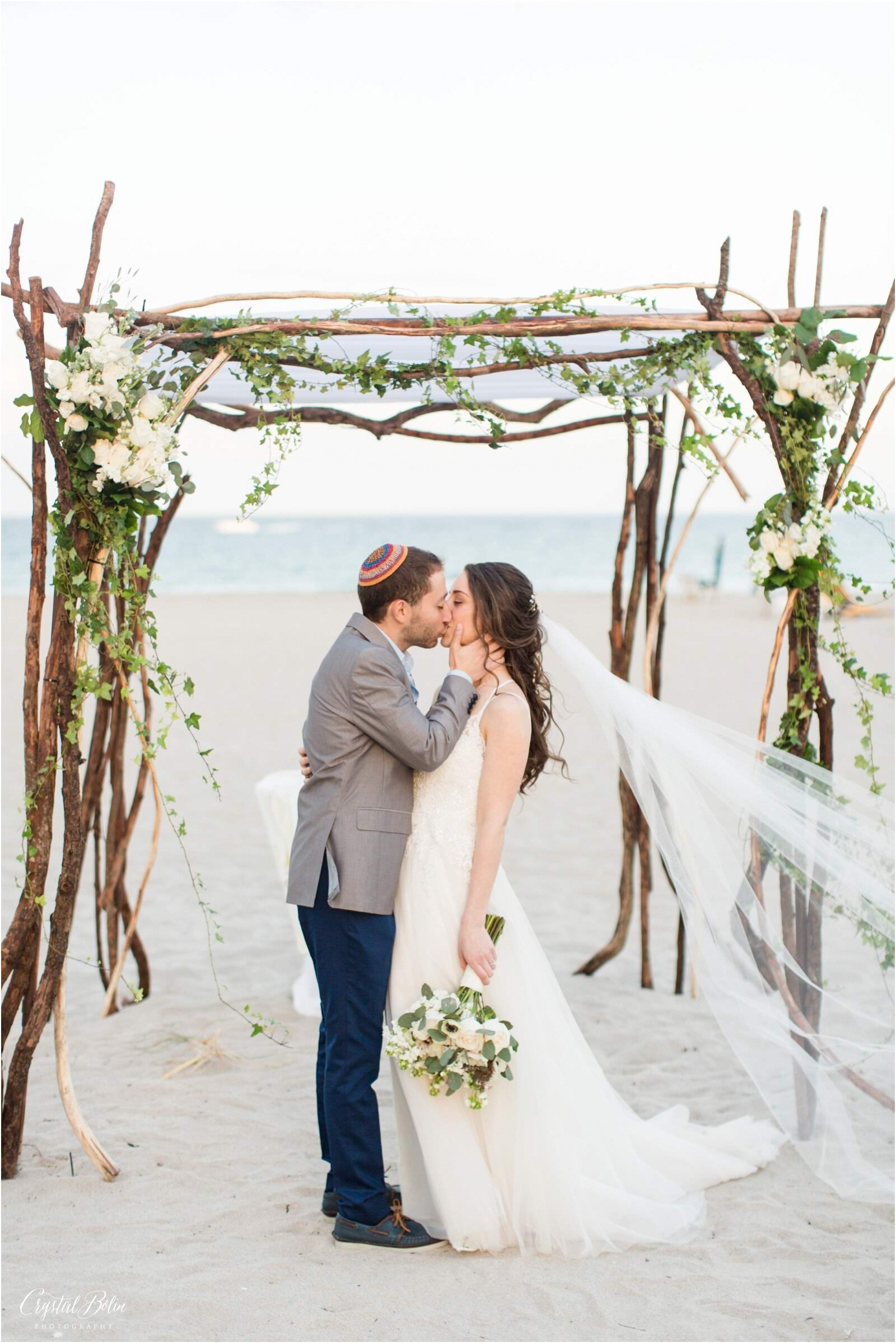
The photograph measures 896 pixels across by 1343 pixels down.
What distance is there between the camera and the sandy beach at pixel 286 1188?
2641 millimetres

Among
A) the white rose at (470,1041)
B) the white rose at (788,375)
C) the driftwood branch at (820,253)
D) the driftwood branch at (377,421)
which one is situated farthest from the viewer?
the driftwood branch at (377,421)

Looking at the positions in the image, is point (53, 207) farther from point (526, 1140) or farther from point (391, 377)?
point (526, 1140)

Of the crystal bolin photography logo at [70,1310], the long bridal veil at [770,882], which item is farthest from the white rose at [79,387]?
the crystal bolin photography logo at [70,1310]

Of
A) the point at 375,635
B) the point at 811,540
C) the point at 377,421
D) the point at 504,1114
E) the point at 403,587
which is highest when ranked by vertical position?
the point at 377,421

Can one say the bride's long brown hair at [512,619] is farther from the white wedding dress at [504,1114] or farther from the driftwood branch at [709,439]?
the driftwood branch at [709,439]

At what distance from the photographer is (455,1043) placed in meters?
2.79

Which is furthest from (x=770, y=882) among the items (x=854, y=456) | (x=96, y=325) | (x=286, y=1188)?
(x=96, y=325)

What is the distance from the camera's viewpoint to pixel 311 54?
496 centimetres

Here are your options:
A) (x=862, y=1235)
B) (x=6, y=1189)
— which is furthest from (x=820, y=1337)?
(x=6, y=1189)

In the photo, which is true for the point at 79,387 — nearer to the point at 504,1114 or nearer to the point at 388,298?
the point at 388,298

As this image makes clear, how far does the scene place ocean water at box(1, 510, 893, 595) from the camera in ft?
123

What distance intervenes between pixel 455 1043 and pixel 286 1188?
0.99 metres

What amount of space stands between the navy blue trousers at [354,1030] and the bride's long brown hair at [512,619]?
0.60 m

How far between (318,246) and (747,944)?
6.69 meters
